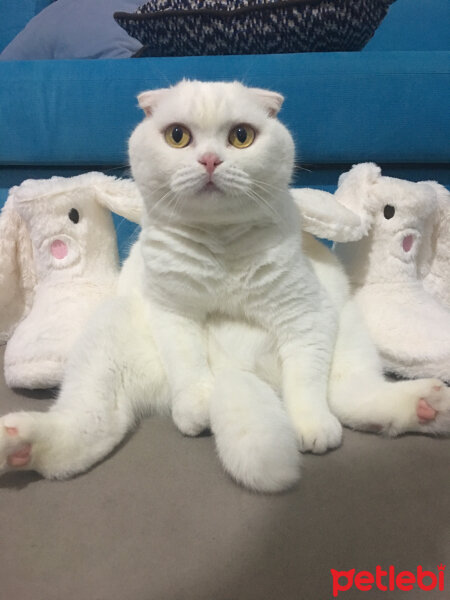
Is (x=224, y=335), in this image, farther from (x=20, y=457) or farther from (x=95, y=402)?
(x=20, y=457)

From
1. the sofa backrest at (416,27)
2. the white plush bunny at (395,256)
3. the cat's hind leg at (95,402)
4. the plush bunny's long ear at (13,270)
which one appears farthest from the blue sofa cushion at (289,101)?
the sofa backrest at (416,27)

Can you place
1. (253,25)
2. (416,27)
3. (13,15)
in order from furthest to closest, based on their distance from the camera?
1. (13,15)
2. (416,27)
3. (253,25)

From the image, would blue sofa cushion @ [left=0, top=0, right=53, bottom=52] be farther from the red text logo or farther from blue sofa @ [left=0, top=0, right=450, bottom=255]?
the red text logo

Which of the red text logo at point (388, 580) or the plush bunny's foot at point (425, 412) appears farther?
the plush bunny's foot at point (425, 412)

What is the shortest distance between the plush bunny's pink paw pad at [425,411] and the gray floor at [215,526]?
52 millimetres

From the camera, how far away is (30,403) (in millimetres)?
873

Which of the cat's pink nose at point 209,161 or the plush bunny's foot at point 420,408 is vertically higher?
the cat's pink nose at point 209,161

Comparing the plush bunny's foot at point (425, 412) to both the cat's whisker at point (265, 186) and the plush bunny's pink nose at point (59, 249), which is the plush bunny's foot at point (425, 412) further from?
the plush bunny's pink nose at point (59, 249)

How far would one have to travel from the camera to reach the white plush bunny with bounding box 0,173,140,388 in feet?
3.14

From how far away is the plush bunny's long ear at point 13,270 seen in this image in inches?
41.4

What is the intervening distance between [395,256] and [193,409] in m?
0.61

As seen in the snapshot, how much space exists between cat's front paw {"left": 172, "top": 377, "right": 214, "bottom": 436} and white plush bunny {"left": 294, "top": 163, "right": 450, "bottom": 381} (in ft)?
1.41

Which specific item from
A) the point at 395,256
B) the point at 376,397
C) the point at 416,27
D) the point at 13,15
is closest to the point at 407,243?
the point at 395,256

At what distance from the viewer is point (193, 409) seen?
719 millimetres
